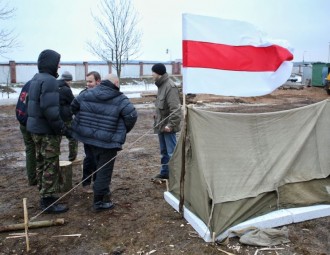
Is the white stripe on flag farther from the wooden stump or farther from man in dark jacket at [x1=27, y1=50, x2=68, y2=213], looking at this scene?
the wooden stump

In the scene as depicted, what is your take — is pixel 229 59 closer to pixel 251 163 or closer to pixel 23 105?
pixel 251 163

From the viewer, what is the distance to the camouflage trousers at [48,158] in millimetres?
4535

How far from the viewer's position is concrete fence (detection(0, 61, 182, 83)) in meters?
31.3

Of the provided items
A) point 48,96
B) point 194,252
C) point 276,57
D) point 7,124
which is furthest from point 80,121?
point 7,124

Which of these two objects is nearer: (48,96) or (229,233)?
(229,233)

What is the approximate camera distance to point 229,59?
393cm

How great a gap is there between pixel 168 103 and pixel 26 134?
7.27 feet

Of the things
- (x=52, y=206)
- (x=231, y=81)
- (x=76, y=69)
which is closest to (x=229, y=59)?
(x=231, y=81)

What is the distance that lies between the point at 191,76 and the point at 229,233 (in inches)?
69.3

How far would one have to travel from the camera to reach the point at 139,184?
5820 mm

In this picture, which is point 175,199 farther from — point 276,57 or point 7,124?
point 7,124

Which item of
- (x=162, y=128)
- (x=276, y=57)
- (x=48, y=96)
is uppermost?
(x=276, y=57)

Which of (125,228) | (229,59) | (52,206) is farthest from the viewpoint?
(52,206)

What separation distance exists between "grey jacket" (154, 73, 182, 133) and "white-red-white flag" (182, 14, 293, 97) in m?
1.60
